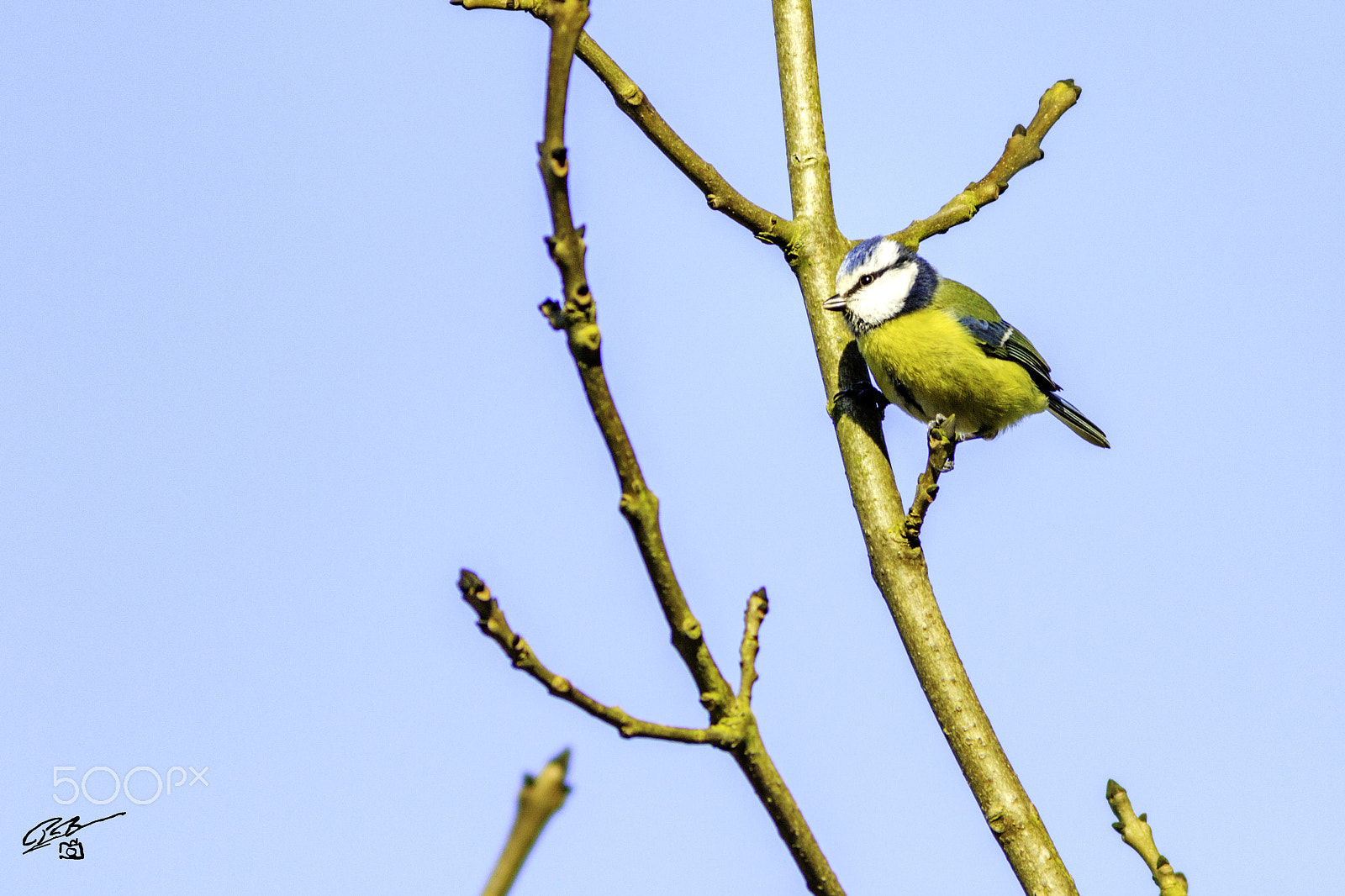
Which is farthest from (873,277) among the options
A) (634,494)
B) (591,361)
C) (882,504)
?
(591,361)

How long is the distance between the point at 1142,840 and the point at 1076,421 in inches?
140

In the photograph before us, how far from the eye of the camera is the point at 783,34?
381 centimetres

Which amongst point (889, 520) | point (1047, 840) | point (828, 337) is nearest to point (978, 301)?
point (828, 337)

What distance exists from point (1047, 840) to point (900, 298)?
8.20ft

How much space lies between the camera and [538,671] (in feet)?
5.54

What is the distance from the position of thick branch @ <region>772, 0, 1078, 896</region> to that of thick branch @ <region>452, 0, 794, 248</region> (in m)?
0.11

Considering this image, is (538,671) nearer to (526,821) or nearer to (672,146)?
(526,821)

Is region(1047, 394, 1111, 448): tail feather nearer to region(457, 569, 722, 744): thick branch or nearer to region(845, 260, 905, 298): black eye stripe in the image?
region(845, 260, 905, 298): black eye stripe

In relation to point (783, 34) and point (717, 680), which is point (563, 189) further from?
point (783, 34)

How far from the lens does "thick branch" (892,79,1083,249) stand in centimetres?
407

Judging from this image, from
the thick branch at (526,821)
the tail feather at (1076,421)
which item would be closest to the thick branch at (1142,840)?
the thick branch at (526,821)

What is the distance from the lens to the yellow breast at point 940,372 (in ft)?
14.9

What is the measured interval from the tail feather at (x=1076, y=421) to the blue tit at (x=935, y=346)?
10.9 inches

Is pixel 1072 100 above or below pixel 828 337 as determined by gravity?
above
